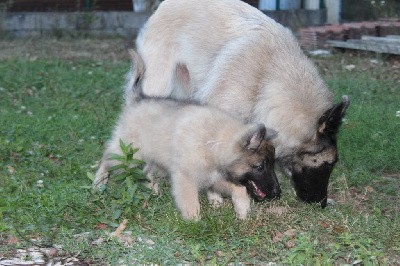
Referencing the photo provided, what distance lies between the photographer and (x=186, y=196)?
5691 mm

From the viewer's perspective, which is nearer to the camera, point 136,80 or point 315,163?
point 315,163

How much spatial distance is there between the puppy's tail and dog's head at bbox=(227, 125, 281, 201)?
1.25 m

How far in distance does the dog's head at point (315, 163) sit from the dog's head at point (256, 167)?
536 mm

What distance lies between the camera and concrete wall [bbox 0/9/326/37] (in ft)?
51.0

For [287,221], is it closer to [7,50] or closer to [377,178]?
[377,178]

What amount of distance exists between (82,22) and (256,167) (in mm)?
10548

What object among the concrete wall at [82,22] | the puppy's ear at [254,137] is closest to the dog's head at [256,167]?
the puppy's ear at [254,137]

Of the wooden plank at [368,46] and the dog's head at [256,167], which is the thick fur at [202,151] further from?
the wooden plank at [368,46]

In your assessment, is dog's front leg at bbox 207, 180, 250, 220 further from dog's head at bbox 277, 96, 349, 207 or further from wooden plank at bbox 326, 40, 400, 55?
wooden plank at bbox 326, 40, 400, 55

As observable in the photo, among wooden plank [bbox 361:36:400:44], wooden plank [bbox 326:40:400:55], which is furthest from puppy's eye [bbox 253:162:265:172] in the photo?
wooden plank [bbox 361:36:400:44]

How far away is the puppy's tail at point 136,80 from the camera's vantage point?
6625mm

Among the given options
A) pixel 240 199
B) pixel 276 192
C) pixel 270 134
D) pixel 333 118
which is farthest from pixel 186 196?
pixel 333 118

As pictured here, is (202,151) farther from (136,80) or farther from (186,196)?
(136,80)

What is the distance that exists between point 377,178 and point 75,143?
3090 millimetres
